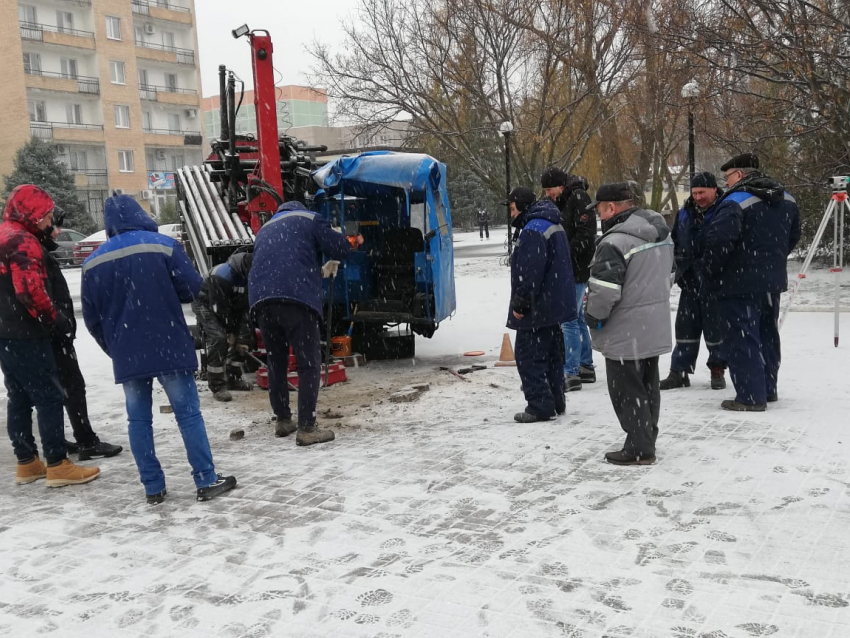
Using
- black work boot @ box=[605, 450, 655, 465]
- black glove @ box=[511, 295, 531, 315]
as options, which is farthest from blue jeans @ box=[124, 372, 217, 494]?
black work boot @ box=[605, 450, 655, 465]

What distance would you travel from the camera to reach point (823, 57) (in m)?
10.4

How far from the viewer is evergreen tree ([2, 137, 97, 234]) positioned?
37406 mm

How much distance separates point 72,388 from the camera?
5.91 metres

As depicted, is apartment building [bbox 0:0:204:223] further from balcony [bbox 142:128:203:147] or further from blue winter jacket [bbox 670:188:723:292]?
blue winter jacket [bbox 670:188:723:292]

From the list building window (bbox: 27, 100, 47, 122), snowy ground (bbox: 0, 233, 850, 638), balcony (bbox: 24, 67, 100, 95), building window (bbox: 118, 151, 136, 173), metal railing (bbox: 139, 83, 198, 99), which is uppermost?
metal railing (bbox: 139, 83, 198, 99)

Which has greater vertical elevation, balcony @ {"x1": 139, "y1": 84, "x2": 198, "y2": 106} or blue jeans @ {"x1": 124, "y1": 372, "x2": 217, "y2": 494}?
balcony @ {"x1": 139, "y1": 84, "x2": 198, "y2": 106}

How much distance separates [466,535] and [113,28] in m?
49.5

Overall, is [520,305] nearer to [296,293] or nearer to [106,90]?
[296,293]

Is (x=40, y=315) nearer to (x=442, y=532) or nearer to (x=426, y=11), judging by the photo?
(x=442, y=532)

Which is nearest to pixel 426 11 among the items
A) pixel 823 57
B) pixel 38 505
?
pixel 823 57

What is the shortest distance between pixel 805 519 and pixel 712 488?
1.90 feet

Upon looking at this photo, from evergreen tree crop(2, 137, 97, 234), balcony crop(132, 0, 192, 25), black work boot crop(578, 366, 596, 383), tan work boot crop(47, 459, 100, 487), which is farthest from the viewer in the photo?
balcony crop(132, 0, 192, 25)

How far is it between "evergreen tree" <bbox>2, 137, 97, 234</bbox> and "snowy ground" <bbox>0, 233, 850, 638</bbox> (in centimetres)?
3491

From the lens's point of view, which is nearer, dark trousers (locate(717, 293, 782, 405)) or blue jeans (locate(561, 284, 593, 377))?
dark trousers (locate(717, 293, 782, 405))
